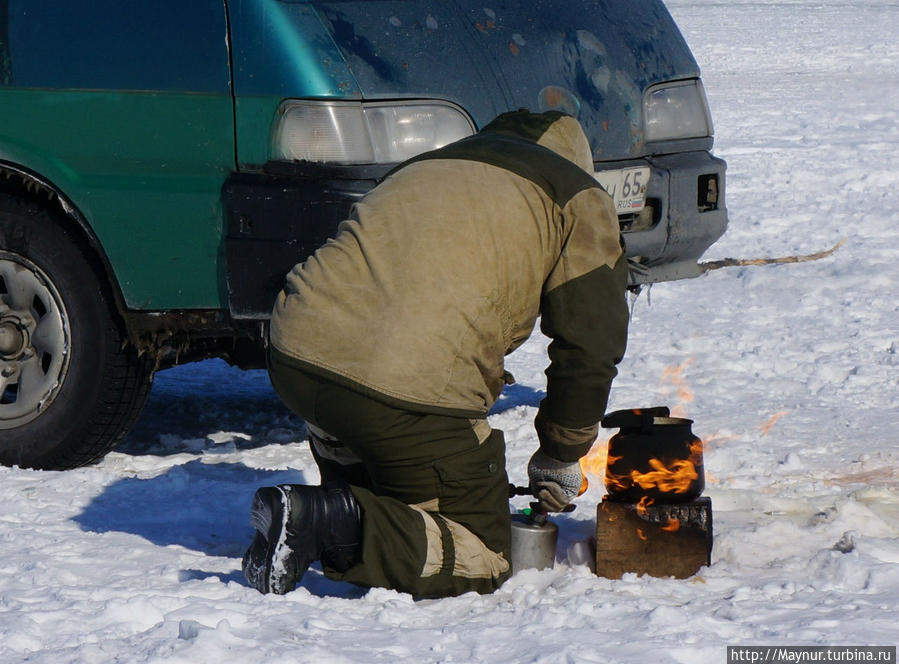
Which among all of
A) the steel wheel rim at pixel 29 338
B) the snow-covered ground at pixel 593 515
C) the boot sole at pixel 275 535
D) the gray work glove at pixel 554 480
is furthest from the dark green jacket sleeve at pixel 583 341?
the steel wheel rim at pixel 29 338

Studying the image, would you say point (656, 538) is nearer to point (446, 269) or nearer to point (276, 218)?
Result: point (446, 269)

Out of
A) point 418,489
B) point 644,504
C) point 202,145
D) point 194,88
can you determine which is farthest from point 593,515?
point 194,88

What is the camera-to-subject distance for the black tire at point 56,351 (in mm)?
4516

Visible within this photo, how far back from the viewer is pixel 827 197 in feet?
32.2

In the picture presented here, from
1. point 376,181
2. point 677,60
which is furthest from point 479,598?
point 677,60

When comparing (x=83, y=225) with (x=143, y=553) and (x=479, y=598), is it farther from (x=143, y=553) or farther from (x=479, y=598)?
(x=479, y=598)

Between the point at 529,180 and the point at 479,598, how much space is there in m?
1.07

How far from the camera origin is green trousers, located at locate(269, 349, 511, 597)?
3.25 metres

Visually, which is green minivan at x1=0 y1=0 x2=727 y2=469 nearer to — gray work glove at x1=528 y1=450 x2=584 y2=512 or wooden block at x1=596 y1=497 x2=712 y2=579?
gray work glove at x1=528 y1=450 x2=584 y2=512

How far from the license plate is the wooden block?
1467 mm

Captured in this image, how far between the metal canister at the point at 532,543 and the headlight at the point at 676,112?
6.22 ft

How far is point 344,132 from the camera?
4105 mm

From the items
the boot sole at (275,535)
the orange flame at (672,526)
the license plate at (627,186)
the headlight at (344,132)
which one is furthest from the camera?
the license plate at (627,186)

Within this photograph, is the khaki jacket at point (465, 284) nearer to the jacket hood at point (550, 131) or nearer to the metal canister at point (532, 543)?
the jacket hood at point (550, 131)
